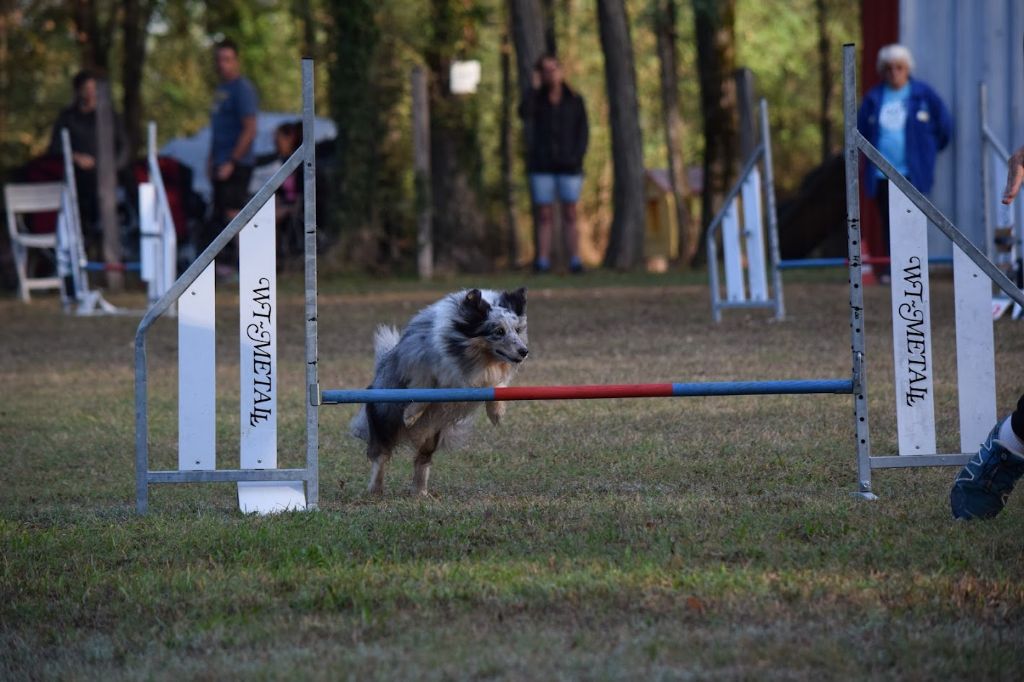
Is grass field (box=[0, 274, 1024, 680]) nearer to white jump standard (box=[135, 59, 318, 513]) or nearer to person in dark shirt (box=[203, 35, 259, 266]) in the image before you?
white jump standard (box=[135, 59, 318, 513])

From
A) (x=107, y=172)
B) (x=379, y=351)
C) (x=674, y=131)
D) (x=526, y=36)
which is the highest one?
(x=526, y=36)

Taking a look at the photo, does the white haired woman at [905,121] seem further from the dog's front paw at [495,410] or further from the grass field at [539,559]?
the dog's front paw at [495,410]

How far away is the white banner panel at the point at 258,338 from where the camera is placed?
18.3 ft

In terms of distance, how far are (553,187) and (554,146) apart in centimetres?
57

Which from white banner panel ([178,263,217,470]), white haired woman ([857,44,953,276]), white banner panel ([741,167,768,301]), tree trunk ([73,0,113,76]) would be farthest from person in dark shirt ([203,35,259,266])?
white banner panel ([178,263,217,470])

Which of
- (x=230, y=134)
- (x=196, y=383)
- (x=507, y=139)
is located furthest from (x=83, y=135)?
(x=507, y=139)

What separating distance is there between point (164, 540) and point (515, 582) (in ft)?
4.79

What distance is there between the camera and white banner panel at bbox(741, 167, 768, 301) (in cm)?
1266

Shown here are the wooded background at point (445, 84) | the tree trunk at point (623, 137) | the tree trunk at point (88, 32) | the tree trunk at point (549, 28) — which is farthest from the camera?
the tree trunk at point (88, 32)

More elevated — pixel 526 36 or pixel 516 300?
pixel 526 36

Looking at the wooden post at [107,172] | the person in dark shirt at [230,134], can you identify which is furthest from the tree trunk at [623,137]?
the wooden post at [107,172]

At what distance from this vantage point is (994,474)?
502 centimetres

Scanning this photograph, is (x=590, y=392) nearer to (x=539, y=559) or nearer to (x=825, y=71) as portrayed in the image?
(x=539, y=559)

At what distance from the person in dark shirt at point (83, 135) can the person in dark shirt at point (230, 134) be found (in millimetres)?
1880
